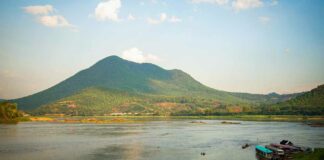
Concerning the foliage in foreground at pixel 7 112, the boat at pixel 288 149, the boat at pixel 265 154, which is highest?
the foliage in foreground at pixel 7 112

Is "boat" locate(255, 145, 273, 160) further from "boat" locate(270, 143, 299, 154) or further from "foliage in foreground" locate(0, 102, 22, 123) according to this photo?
"foliage in foreground" locate(0, 102, 22, 123)

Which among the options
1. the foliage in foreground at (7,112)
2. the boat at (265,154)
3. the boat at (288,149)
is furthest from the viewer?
the foliage in foreground at (7,112)

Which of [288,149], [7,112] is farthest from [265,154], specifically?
[7,112]

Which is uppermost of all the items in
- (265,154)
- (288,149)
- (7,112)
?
(7,112)

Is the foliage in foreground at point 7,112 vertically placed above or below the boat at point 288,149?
above

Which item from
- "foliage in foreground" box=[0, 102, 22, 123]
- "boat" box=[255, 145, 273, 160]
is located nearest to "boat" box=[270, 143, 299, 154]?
"boat" box=[255, 145, 273, 160]

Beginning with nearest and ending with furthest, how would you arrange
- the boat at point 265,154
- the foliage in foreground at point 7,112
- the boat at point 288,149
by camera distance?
the boat at point 265,154 → the boat at point 288,149 → the foliage in foreground at point 7,112

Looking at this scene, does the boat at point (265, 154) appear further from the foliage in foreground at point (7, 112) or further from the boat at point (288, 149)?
the foliage in foreground at point (7, 112)

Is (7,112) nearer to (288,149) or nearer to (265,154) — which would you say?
(265,154)

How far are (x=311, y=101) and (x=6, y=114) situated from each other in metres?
154

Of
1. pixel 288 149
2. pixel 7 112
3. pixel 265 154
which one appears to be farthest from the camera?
pixel 7 112

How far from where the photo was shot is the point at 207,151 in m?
61.3

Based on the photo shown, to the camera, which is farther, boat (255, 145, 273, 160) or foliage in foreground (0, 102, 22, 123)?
foliage in foreground (0, 102, 22, 123)

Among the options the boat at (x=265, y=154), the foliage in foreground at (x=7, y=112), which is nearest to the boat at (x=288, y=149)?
the boat at (x=265, y=154)
